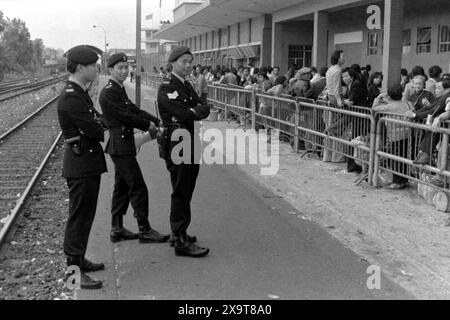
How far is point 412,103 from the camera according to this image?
9016 millimetres

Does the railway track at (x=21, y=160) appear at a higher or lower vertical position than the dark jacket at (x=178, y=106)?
lower

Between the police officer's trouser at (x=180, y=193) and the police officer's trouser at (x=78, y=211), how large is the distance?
0.97 metres

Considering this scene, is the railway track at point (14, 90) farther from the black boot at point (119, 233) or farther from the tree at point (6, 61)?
the black boot at point (119, 233)

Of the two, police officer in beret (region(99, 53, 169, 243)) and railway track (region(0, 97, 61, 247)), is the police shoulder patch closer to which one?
police officer in beret (region(99, 53, 169, 243))

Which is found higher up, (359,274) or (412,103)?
(412,103)

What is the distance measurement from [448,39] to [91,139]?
53.9 ft

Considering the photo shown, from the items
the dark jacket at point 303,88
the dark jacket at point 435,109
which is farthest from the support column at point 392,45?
the dark jacket at point 435,109

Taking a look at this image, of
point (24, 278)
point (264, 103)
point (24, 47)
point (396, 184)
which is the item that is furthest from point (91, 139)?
point (24, 47)

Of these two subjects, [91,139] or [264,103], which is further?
[264,103]

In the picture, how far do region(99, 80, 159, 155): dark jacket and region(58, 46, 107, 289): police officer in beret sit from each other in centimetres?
82

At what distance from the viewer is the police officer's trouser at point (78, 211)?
4.97m

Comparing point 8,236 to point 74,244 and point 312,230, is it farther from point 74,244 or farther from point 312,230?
point 312,230

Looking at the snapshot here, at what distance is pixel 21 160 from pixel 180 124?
764 centimetres

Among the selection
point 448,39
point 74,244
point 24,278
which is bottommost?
point 24,278
